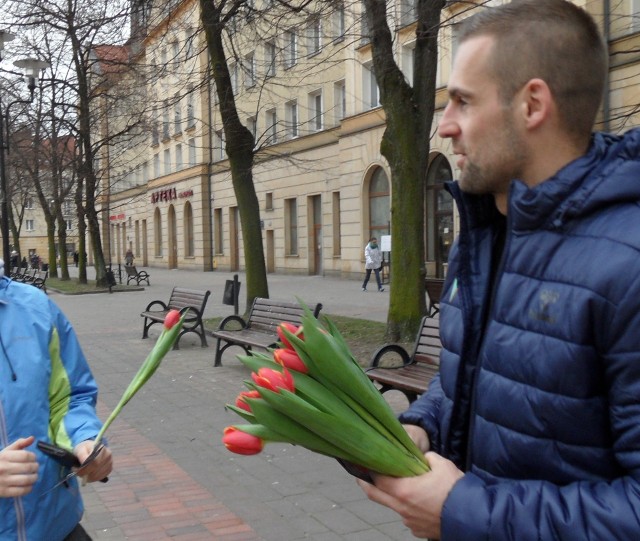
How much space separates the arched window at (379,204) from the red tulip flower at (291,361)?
88.3 ft

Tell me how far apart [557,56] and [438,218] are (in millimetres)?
25504

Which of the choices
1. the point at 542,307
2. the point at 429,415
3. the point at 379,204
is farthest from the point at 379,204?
the point at 542,307

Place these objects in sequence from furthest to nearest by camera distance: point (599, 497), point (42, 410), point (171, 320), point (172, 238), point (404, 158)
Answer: point (172, 238), point (404, 158), point (42, 410), point (171, 320), point (599, 497)

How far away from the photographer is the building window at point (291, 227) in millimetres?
36250

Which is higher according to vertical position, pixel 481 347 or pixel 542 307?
pixel 542 307

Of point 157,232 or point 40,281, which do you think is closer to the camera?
point 40,281

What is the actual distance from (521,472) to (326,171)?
31226mm

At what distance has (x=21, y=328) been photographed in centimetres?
229

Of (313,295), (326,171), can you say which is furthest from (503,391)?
(326,171)

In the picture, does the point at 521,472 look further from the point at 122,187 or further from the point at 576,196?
the point at 122,187

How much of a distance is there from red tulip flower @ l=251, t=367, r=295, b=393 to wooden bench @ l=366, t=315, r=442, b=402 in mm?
5088

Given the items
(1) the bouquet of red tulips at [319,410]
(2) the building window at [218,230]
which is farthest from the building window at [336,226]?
(1) the bouquet of red tulips at [319,410]

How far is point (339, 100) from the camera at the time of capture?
31.9 m

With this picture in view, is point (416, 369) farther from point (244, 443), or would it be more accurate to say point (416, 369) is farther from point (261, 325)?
point (244, 443)
